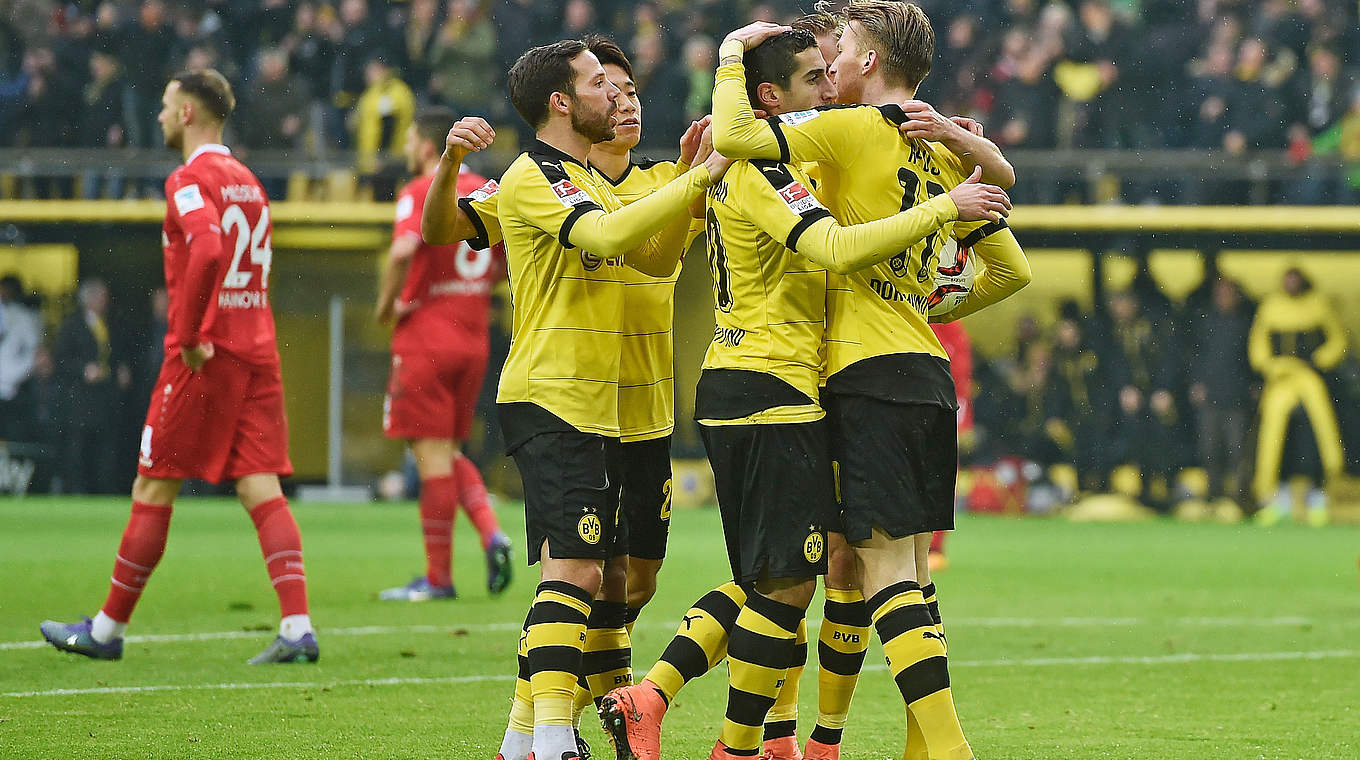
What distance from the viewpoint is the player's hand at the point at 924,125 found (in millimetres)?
4230

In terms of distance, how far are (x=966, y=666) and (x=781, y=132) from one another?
335cm

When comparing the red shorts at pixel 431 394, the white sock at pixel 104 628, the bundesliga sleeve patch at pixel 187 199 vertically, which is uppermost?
the bundesliga sleeve patch at pixel 187 199

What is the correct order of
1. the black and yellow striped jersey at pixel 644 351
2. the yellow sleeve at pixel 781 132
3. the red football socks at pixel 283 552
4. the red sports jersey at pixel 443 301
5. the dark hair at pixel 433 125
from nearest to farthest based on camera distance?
the yellow sleeve at pixel 781 132 → the black and yellow striped jersey at pixel 644 351 → the red football socks at pixel 283 552 → the dark hair at pixel 433 125 → the red sports jersey at pixel 443 301

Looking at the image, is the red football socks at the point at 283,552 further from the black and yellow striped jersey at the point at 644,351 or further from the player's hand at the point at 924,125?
the player's hand at the point at 924,125

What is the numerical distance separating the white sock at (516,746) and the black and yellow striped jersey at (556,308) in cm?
76

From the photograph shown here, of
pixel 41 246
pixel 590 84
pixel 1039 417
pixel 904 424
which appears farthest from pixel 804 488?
pixel 41 246

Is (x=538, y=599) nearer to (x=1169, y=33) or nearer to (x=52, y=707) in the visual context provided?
(x=52, y=707)

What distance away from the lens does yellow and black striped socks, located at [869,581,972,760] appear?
4078 mm

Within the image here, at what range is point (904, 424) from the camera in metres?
4.21

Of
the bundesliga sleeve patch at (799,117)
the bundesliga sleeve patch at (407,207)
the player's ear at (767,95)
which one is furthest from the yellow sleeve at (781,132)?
the bundesliga sleeve patch at (407,207)

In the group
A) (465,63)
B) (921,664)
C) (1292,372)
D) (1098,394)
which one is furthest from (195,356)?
(1292,372)

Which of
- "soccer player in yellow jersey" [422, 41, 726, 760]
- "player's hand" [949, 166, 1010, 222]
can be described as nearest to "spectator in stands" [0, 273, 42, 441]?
"soccer player in yellow jersey" [422, 41, 726, 760]

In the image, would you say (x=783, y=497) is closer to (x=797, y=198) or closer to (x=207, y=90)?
(x=797, y=198)

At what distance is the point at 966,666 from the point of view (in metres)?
6.86
